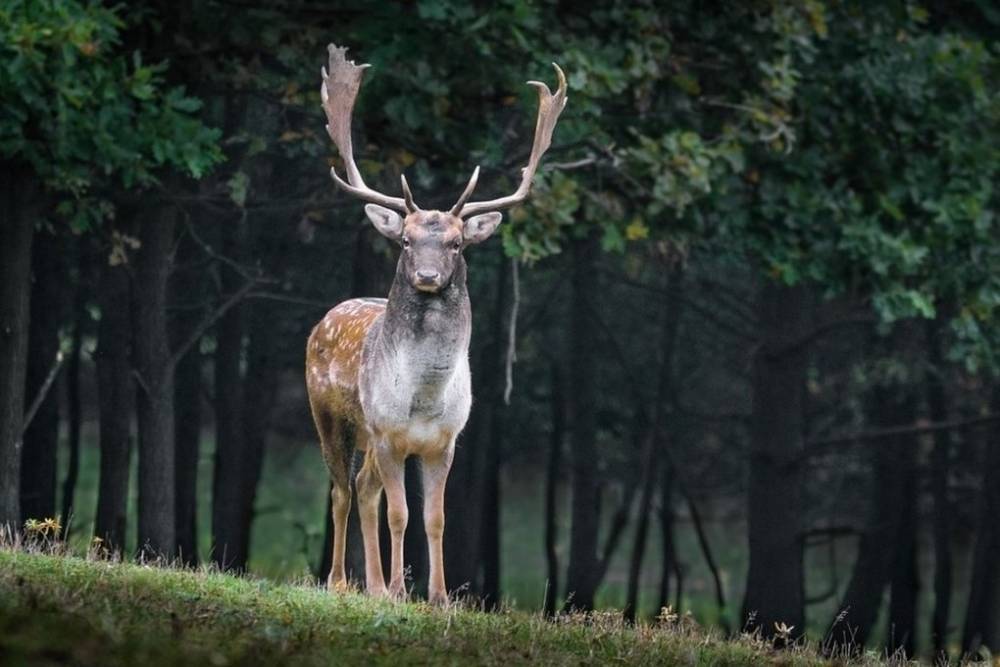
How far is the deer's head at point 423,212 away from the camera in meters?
11.6

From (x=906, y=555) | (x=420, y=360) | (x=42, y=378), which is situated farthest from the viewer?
(x=906, y=555)

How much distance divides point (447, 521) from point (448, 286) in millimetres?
9531

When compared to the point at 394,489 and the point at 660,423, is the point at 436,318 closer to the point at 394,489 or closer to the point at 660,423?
the point at 394,489

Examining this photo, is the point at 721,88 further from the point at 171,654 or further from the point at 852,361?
the point at 171,654

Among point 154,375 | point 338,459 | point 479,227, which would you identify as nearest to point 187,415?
point 154,375

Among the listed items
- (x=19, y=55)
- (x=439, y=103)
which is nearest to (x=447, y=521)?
(x=439, y=103)

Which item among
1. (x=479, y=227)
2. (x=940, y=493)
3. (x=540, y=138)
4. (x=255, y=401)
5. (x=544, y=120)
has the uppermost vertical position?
(x=544, y=120)

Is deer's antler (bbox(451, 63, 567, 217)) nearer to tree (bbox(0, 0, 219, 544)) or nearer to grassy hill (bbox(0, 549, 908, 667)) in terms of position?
grassy hill (bbox(0, 549, 908, 667))

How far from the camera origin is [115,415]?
1755 centimetres

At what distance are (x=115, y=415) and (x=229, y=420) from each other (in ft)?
8.77

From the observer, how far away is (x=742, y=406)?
91.0 feet

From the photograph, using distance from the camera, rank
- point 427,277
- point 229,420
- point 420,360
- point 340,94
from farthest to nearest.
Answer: point 229,420
point 340,94
point 420,360
point 427,277

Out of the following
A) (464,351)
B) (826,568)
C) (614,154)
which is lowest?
(826,568)

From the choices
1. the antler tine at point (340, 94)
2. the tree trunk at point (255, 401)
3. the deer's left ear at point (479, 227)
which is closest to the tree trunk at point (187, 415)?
the tree trunk at point (255, 401)
